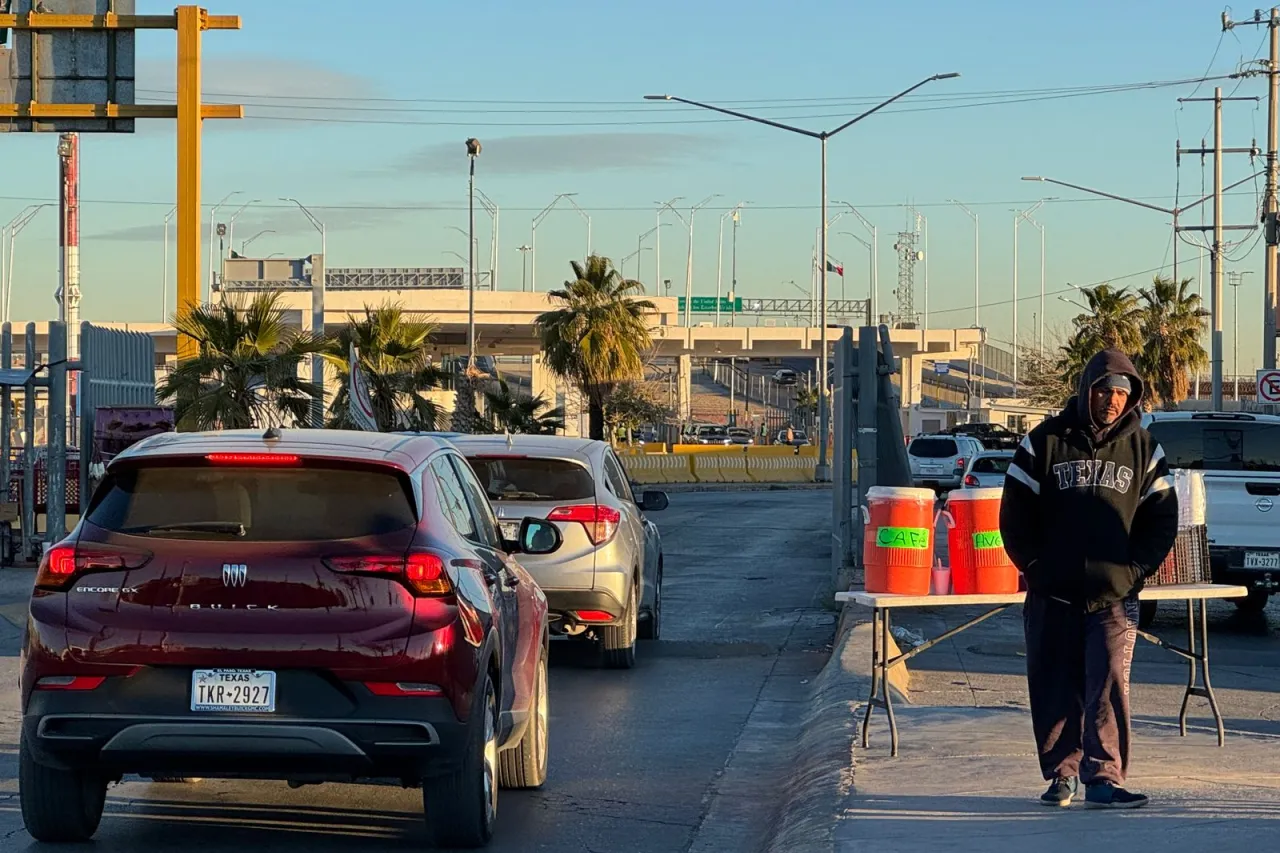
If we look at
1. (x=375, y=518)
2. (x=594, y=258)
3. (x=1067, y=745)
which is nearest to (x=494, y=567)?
(x=375, y=518)

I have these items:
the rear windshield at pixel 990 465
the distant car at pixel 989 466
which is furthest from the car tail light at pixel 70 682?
the rear windshield at pixel 990 465

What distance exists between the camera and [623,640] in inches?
539

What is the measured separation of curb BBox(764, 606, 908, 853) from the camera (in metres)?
7.37

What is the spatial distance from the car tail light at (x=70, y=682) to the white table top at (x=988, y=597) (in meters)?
3.66

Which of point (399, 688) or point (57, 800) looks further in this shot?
point (57, 800)

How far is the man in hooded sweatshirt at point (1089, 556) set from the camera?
741cm

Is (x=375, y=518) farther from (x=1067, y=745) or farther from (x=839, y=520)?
(x=839, y=520)

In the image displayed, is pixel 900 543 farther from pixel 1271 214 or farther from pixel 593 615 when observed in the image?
pixel 1271 214

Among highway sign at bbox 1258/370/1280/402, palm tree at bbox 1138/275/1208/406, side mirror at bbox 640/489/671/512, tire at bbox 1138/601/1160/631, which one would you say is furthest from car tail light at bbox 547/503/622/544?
palm tree at bbox 1138/275/1208/406

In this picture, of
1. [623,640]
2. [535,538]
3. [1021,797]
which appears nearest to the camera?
[1021,797]

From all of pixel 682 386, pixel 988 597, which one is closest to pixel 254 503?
pixel 988 597

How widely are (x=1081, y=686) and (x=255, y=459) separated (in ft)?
11.3

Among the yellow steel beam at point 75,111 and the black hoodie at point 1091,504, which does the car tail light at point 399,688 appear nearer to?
the black hoodie at point 1091,504

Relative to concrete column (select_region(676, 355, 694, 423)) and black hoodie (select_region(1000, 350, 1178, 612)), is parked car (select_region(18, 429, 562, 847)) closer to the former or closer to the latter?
black hoodie (select_region(1000, 350, 1178, 612))
